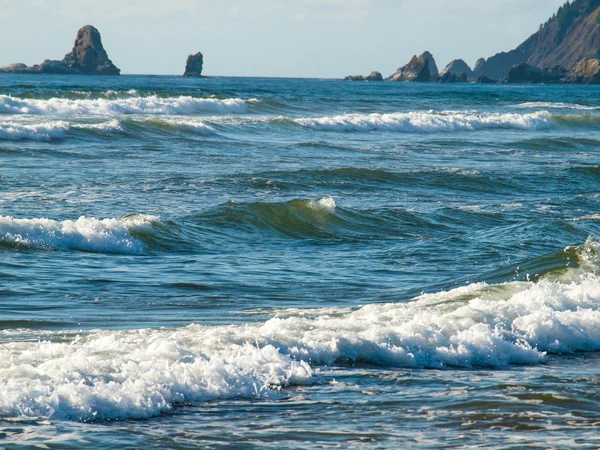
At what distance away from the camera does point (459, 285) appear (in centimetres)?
1090

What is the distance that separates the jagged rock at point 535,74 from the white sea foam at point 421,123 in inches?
4690

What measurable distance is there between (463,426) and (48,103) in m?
34.6

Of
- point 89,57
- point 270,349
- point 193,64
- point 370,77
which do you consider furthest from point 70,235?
point 370,77

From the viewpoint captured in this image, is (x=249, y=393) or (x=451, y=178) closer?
(x=249, y=393)

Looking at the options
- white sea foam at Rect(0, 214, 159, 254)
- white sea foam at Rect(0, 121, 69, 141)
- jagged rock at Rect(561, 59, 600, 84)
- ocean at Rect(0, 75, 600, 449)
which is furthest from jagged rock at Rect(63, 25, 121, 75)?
white sea foam at Rect(0, 214, 159, 254)

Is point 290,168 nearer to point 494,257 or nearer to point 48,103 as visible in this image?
point 494,257

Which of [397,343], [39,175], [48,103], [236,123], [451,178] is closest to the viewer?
[397,343]

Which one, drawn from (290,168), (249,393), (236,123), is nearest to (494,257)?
(249,393)

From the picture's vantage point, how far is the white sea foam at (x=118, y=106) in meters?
36.2

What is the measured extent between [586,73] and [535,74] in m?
16.9

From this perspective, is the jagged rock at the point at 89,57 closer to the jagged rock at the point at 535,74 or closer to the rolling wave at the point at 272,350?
the jagged rock at the point at 535,74

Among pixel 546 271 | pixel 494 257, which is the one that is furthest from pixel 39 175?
pixel 546 271

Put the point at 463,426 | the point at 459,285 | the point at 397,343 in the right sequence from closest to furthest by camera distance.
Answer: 1. the point at 463,426
2. the point at 397,343
3. the point at 459,285

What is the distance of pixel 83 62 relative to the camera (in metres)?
144
